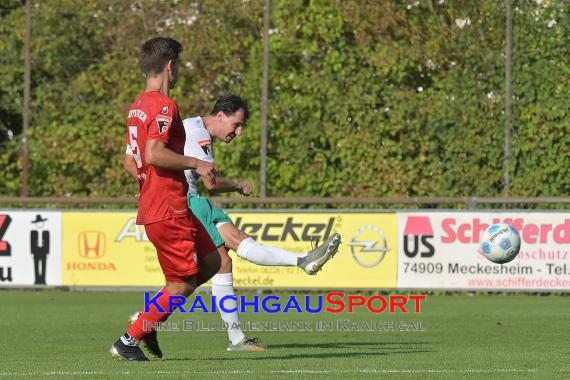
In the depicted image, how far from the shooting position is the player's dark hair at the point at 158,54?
8.34 metres

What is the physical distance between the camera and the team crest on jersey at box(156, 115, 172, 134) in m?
8.12

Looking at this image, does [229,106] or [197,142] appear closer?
[197,142]

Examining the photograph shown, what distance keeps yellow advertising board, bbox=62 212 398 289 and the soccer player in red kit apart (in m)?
10.9

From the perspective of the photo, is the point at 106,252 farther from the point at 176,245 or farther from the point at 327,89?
the point at 176,245

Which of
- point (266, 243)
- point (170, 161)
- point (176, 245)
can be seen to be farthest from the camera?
point (266, 243)

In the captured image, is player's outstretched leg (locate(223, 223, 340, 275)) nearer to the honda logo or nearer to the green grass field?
the green grass field

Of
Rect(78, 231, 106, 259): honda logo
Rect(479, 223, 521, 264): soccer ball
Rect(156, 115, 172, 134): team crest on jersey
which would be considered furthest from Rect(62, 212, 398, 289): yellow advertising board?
Rect(156, 115, 172, 134): team crest on jersey

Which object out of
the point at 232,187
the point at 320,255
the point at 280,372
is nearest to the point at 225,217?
the point at 232,187

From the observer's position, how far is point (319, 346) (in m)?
10.8

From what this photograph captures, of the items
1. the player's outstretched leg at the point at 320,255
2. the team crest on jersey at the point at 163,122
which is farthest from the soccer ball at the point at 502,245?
the team crest on jersey at the point at 163,122

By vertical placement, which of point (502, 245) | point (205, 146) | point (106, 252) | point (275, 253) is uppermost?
point (205, 146)

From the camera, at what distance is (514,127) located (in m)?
22.6

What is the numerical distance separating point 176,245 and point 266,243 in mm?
11368

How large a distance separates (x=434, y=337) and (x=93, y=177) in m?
14.2
